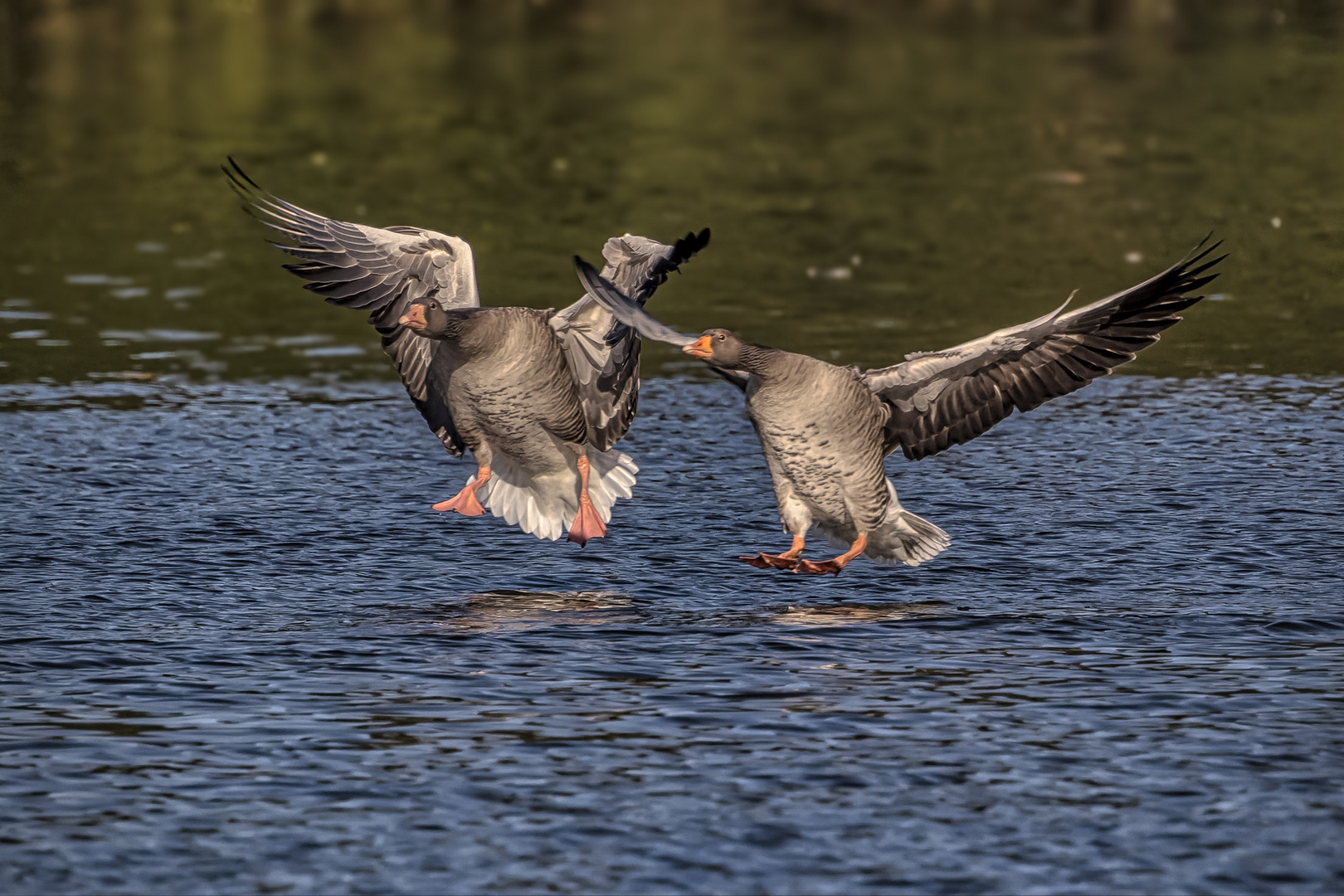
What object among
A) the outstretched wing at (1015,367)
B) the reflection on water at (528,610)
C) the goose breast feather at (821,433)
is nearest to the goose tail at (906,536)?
the goose breast feather at (821,433)

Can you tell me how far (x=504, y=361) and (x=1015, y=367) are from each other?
A: 292 cm

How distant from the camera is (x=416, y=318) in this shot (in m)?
10.9

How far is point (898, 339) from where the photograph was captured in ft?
55.4

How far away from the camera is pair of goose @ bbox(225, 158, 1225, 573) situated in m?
10.4

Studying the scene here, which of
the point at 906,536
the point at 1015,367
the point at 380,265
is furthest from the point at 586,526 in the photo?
the point at 1015,367

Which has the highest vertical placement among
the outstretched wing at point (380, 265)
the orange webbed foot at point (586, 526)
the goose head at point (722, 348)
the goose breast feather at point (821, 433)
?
the outstretched wing at point (380, 265)

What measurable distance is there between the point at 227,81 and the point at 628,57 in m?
8.67

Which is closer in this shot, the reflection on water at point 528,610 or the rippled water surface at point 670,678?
the rippled water surface at point 670,678

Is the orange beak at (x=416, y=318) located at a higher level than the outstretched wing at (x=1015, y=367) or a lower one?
higher

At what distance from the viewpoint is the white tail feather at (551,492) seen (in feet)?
38.3

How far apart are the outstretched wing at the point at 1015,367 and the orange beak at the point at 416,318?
252 cm

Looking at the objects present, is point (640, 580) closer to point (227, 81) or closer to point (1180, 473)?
point (1180, 473)

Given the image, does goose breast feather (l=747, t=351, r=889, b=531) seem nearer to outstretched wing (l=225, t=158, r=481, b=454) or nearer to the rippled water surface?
the rippled water surface

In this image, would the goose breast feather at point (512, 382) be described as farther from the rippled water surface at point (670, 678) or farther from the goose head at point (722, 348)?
the goose head at point (722, 348)
